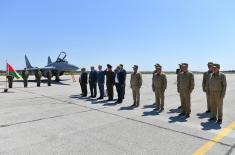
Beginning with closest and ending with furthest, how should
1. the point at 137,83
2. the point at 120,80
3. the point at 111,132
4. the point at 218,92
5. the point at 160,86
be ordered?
the point at 111,132
the point at 218,92
the point at 160,86
the point at 137,83
the point at 120,80

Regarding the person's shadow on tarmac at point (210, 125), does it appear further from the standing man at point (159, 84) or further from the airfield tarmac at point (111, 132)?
the standing man at point (159, 84)

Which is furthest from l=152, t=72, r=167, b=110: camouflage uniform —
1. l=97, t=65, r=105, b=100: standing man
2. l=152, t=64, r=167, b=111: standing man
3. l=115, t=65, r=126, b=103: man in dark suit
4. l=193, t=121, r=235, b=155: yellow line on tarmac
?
l=97, t=65, r=105, b=100: standing man

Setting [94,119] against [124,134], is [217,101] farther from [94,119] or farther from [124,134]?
[94,119]

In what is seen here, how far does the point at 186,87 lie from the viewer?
28.7ft

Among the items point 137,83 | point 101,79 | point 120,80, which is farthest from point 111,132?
point 101,79

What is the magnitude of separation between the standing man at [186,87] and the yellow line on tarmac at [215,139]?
1.60m

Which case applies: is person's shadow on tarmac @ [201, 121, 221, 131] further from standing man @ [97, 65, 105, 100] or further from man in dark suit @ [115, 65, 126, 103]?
standing man @ [97, 65, 105, 100]

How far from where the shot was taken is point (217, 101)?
781 cm

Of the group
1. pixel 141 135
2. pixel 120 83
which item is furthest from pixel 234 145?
pixel 120 83

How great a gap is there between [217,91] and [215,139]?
2320mm

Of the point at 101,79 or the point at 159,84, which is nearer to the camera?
the point at 159,84

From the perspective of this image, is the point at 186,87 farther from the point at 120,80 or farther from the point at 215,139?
the point at 120,80

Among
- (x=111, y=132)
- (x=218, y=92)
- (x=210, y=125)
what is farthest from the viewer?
(x=218, y=92)

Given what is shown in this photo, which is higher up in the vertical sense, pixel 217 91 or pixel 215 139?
pixel 217 91
